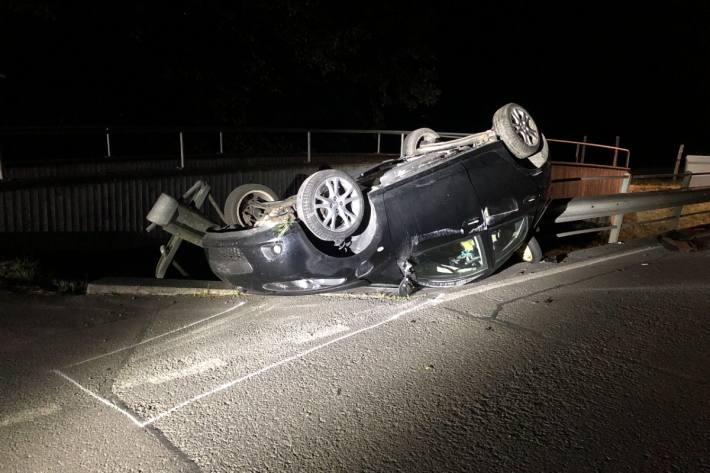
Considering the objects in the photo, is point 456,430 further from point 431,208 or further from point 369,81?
point 369,81

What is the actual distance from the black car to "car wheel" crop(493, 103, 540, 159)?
0.01 meters

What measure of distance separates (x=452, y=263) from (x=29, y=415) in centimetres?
390

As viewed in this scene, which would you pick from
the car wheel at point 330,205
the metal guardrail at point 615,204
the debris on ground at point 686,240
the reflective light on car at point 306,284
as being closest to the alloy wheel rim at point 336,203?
the car wheel at point 330,205

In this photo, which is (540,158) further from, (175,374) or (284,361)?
(175,374)

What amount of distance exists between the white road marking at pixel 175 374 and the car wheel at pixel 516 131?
12.3 ft

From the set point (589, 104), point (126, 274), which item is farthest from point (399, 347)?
point (589, 104)

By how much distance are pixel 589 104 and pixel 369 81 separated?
26.7m

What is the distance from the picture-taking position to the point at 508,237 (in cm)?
638

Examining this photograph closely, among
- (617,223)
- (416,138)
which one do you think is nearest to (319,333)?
(416,138)

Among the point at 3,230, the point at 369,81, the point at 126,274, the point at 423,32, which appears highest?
the point at 423,32

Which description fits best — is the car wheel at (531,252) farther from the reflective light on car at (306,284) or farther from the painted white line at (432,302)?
the reflective light on car at (306,284)

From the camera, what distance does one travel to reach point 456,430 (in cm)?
363

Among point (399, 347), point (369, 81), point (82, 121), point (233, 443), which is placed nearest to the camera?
point (233, 443)

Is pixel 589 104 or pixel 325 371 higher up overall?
pixel 589 104
